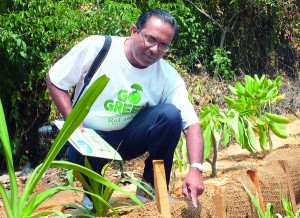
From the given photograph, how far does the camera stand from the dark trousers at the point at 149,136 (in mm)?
3705

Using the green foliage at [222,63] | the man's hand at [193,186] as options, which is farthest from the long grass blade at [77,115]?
the green foliage at [222,63]

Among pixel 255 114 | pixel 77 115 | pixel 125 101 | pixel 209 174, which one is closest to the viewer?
pixel 77 115

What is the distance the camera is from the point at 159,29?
3596mm

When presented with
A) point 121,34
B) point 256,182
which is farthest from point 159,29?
point 121,34

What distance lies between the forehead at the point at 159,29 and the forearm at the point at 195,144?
1.63 feet

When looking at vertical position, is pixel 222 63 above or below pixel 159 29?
below

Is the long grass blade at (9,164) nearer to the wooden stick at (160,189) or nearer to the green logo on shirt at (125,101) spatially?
the wooden stick at (160,189)

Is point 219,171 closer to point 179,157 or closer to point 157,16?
point 179,157

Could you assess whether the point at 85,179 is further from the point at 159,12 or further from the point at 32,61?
the point at 32,61

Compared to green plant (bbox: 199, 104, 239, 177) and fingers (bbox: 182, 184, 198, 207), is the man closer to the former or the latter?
fingers (bbox: 182, 184, 198, 207)

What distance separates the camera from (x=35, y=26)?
7238 millimetres

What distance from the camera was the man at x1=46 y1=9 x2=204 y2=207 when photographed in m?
3.64

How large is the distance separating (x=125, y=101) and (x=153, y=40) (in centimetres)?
39

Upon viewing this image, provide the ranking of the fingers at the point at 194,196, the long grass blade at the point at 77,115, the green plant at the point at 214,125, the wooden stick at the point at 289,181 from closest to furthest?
the long grass blade at the point at 77,115
the fingers at the point at 194,196
the wooden stick at the point at 289,181
the green plant at the point at 214,125
